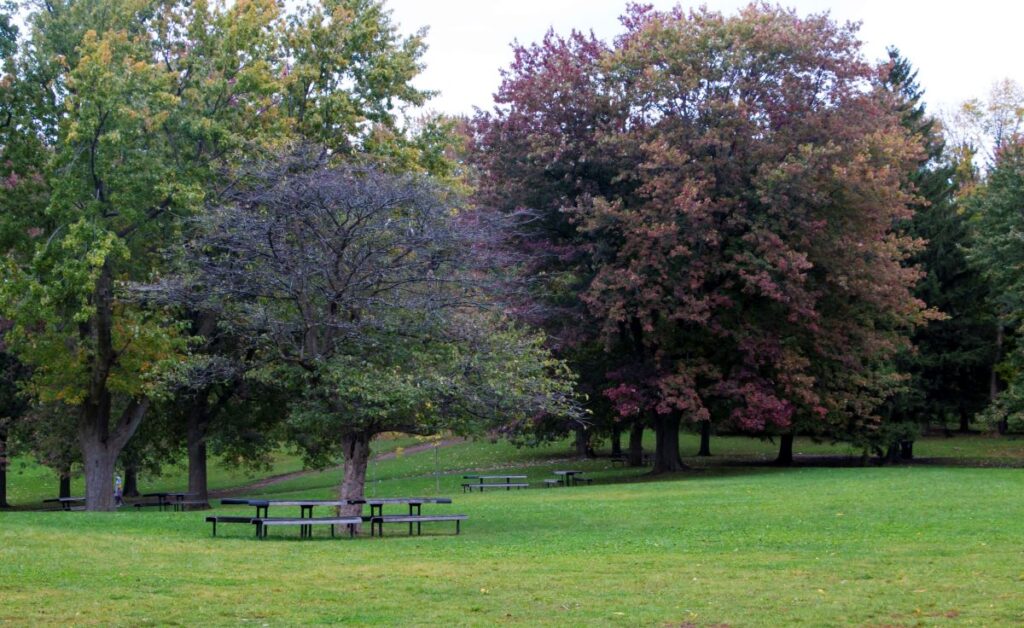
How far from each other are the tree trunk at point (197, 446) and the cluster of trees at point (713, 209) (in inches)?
413

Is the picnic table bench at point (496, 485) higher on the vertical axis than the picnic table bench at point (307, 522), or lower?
lower

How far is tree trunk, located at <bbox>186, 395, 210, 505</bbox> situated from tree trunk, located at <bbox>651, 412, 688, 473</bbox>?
1484cm

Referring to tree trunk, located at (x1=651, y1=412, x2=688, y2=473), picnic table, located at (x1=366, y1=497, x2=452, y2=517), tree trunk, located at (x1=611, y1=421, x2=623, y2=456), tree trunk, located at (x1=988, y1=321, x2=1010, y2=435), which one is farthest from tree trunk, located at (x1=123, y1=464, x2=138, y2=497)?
tree trunk, located at (x1=988, y1=321, x2=1010, y2=435)

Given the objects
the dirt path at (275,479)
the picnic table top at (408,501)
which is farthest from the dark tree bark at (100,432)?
the dirt path at (275,479)

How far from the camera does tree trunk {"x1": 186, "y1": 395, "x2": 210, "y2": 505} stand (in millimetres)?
32750

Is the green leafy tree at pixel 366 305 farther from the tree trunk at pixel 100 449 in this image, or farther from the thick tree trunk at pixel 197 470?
the thick tree trunk at pixel 197 470

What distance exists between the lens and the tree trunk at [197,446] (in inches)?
1289

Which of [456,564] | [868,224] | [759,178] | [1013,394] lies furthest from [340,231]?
[1013,394]

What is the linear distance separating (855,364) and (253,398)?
18578 mm

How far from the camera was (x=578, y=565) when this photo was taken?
14766 mm

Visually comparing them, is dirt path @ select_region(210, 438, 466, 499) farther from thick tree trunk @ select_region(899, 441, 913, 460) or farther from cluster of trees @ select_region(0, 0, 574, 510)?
thick tree trunk @ select_region(899, 441, 913, 460)

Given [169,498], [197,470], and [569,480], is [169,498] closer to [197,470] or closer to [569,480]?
[197,470]

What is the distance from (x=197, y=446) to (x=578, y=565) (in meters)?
20.9

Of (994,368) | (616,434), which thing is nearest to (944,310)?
(994,368)
